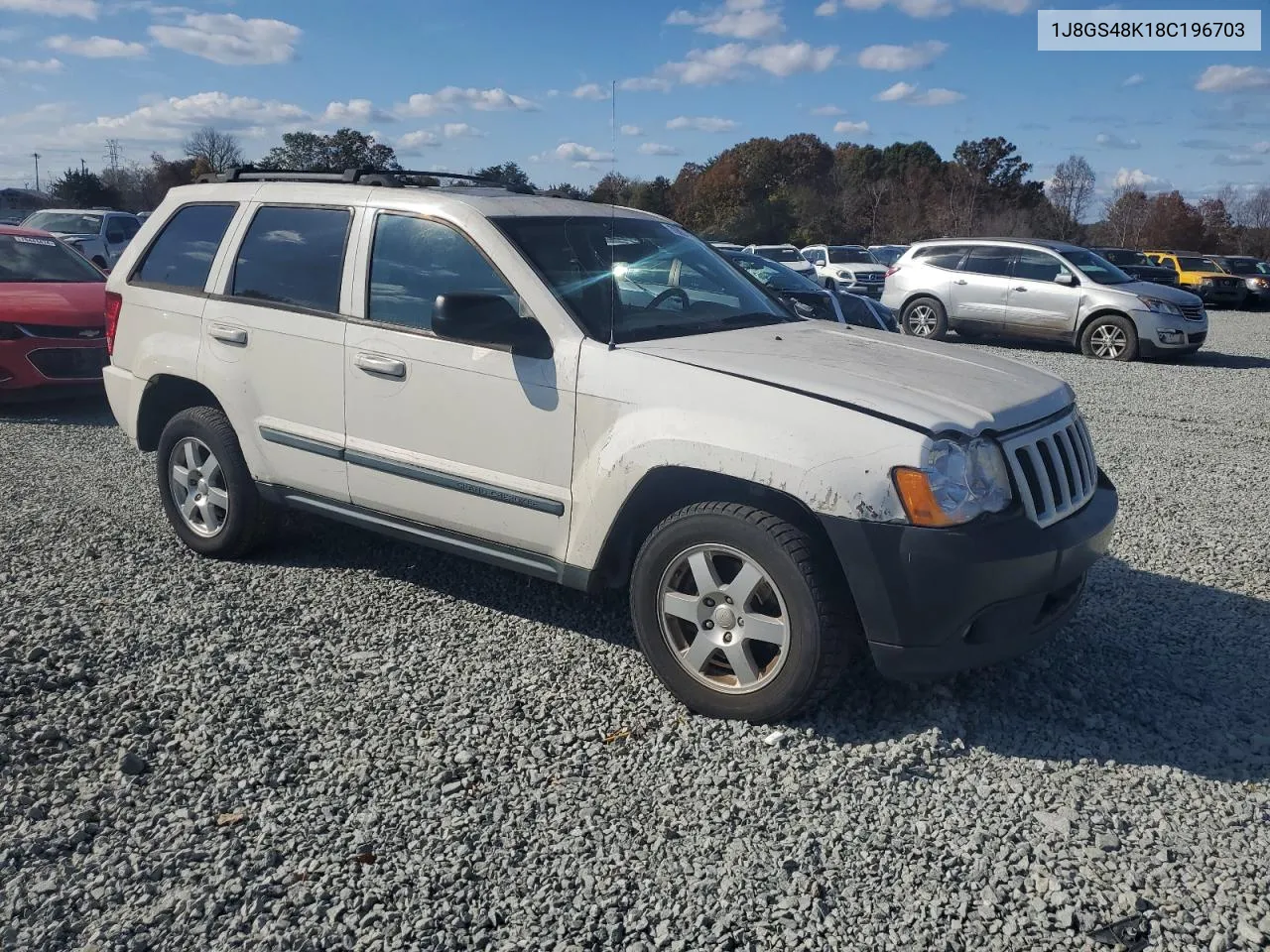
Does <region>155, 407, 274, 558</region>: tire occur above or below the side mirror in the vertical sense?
below

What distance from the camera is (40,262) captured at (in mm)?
10414

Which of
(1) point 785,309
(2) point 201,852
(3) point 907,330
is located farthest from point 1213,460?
(3) point 907,330

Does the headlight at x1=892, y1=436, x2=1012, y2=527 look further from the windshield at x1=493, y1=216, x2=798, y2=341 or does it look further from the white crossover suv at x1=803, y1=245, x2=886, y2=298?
the white crossover suv at x1=803, y1=245, x2=886, y2=298

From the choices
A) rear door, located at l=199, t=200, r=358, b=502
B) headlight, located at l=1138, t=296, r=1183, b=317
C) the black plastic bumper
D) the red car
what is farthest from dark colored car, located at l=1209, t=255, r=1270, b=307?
rear door, located at l=199, t=200, r=358, b=502

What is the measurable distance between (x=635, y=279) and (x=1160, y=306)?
13316mm

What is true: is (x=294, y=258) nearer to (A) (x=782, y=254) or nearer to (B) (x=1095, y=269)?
(B) (x=1095, y=269)

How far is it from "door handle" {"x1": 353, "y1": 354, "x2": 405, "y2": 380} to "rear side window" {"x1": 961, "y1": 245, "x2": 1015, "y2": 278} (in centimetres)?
1443

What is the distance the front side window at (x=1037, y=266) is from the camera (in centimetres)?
1653

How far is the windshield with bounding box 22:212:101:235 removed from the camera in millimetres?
19344

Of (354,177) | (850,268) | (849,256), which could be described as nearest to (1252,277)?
(849,256)

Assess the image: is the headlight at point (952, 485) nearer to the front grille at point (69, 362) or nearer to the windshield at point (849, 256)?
the front grille at point (69, 362)

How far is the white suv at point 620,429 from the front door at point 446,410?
0.03ft

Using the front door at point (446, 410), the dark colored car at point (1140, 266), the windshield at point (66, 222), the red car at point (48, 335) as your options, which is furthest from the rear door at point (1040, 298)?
the windshield at point (66, 222)

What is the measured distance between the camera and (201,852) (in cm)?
304
